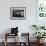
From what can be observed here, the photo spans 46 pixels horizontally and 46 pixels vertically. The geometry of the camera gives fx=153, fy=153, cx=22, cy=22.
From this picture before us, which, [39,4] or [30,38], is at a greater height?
[39,4]

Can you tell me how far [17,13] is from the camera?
291 inches

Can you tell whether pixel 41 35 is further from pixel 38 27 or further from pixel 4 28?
pixel 4 28

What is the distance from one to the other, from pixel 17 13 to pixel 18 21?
0.39 m

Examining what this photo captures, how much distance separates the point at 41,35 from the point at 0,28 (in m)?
2.04

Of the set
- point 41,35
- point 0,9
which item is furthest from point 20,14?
point 41,35

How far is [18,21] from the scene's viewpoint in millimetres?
7395

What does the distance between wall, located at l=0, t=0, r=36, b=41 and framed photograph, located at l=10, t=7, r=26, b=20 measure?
0.14 meters

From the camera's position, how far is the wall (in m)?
7.34

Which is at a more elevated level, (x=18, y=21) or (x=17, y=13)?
(x=17, y=13)

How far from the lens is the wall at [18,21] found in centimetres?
734

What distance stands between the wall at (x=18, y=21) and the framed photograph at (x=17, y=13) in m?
0.14

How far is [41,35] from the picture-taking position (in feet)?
22.0

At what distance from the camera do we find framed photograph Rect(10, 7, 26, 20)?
7.35 meters

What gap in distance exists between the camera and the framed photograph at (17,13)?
735cm
